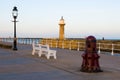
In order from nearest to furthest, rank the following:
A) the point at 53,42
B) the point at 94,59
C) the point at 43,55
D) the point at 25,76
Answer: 1. the point at 25,76
2. the point at 94,59
3. the point at 43,55
4. the point at 53,42

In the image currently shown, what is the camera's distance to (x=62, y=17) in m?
48.1

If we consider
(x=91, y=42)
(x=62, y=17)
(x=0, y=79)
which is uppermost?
(x=62, y=17)

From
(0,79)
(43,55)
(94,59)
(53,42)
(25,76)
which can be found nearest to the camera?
(0,79)

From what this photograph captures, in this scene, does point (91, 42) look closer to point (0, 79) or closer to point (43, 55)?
point (0, 79)

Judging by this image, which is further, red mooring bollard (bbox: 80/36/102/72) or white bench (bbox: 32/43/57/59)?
white bench (bbox: 32/43/57/59)

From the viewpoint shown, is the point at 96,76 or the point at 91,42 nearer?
the point at 96,76

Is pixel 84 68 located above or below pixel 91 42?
below

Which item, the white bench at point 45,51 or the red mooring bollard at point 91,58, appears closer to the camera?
the red mooring bollard at point 91,58

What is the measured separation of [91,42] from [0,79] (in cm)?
440

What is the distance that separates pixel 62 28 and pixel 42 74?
32154 mm

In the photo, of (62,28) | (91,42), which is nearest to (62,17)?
(62,28)

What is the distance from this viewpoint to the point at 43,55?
2498 cm

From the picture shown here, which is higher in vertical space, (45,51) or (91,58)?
(45,51)

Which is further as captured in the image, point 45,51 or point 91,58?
point 45,51
